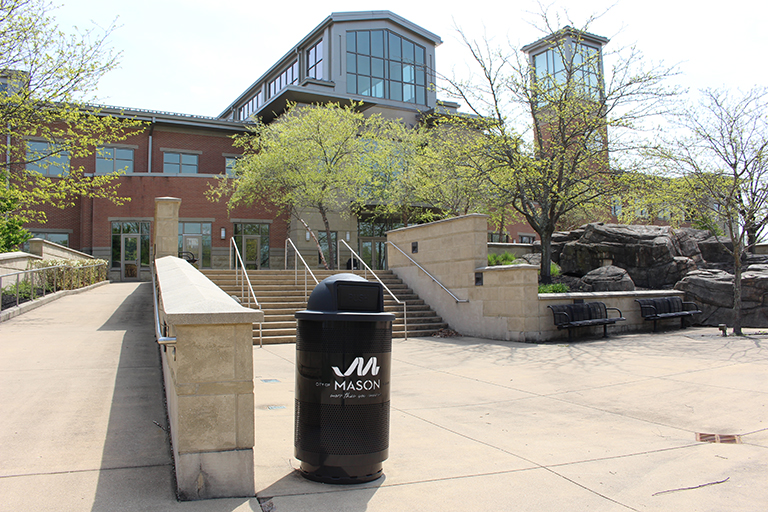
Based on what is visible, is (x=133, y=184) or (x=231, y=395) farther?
(x=133, y=184)

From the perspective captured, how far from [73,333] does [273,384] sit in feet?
16.6

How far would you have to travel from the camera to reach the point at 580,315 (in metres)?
12.0

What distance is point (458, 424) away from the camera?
5266 millimetres

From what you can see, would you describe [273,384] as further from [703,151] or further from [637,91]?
[637,91]

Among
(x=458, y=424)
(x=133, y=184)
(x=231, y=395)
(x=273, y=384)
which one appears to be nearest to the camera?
(x=231, y=395)

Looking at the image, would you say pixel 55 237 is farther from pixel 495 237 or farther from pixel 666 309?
pixel 666 309

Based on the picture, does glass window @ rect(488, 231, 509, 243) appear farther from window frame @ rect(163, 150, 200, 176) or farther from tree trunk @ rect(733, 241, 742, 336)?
tree trunk @ rect(733, 241, 742, 336)

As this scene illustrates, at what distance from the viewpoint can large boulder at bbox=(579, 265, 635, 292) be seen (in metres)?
15.2

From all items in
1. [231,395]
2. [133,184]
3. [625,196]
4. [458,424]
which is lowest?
[458,424]

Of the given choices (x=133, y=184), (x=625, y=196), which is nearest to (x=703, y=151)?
(x=625, y=196)

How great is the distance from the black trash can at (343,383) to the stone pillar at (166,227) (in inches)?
438

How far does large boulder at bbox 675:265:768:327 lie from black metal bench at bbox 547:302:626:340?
398 centimetres

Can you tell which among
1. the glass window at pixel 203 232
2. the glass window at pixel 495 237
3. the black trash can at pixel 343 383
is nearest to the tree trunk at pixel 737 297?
the black trash can at pixel 343 383

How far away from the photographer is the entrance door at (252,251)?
2972 cm
